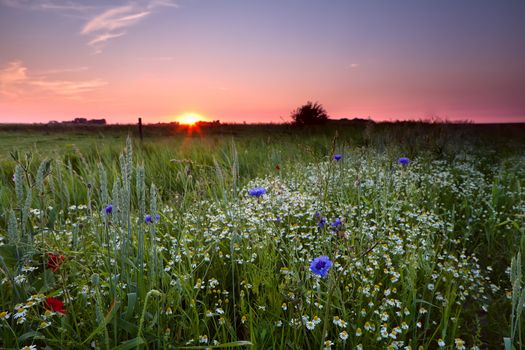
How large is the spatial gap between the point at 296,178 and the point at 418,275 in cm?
346

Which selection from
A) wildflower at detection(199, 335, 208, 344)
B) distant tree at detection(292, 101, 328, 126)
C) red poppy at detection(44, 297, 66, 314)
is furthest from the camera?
distant tree at detection(292, 101, 328, 126)

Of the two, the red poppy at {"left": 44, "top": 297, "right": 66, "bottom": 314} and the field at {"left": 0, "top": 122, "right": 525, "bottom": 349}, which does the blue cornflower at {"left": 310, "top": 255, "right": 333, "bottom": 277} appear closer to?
the field at {"left": 0, "top": 122, "right": 525, "bottom": 349}

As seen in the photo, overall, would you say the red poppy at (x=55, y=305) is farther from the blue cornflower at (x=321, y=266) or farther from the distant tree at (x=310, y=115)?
the distant tree at (x=310, y=115)

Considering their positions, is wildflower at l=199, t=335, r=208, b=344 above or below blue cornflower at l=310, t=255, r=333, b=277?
below

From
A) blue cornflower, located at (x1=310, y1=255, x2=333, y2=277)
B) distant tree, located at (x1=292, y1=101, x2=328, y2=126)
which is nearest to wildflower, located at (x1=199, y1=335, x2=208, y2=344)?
blue cornflower, located at (x1=310, y1=255, x2=333, y2=277)

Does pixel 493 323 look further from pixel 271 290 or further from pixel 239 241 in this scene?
pixel 239 241

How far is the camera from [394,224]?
3949 millimetres

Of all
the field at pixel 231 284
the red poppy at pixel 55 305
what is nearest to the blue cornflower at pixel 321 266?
the field at pixel 231 284

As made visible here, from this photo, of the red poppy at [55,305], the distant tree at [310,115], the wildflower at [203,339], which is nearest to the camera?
the red poppy at [55,305]

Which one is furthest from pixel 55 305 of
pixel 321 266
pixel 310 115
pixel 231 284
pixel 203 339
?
pixel 310 115

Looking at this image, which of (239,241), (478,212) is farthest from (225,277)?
(478,212)

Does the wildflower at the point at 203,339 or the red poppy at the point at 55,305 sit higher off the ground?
the red poppy at the point at 55,305

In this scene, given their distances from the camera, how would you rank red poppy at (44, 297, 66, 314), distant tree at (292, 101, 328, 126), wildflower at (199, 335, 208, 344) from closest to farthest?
red poppy at (44, 297, 66, 314)
wildflower at (199, 335, 208, 344)
distant tree at (292, 101, 328, 126)

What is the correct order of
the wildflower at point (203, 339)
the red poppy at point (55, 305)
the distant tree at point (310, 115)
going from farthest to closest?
the distant tree at point (310, 115) < the wildflower at point (203, 339) < the red poppy at point (55, 305)
